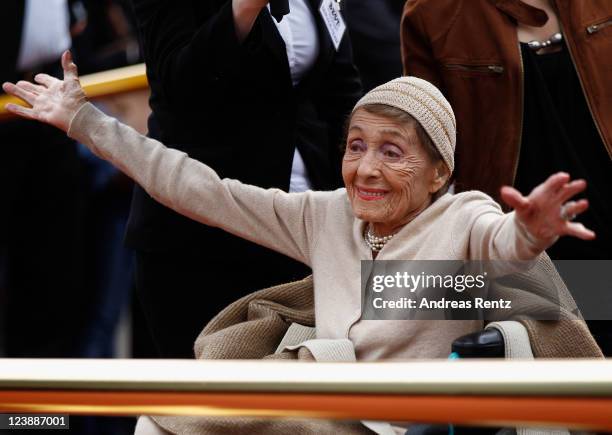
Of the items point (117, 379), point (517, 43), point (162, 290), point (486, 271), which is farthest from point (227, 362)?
point (517, 43)

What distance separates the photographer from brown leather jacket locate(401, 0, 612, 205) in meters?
2.63

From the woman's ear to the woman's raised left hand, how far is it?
1.47 ft

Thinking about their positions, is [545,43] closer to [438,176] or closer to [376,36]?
[438,176]

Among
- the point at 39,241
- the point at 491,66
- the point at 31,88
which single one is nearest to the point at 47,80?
the point at 31,88

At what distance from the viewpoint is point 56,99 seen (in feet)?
8.28

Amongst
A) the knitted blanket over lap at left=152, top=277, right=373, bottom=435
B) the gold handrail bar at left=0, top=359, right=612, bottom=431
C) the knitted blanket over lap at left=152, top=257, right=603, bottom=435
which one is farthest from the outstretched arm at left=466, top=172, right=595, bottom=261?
the gold handrail bar at left=0, top=359, right=612, bottom=431

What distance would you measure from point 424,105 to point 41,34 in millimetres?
1925

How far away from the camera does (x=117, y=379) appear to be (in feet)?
4.86

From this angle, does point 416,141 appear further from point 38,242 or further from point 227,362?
point 38,242

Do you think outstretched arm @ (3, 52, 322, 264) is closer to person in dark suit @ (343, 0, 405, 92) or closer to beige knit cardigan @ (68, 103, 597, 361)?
beige knit cardigan @ (68, 103, 597, 361)

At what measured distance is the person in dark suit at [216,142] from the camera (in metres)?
2.59

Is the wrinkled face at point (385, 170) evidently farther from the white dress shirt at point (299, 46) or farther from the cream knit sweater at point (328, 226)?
the white dress shirt at point (299, 46)

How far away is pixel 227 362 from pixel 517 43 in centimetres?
146

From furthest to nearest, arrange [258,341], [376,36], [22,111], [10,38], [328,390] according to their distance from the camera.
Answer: [376,36]
[10,38]
[22,111]
[258,341]
[328,390]
